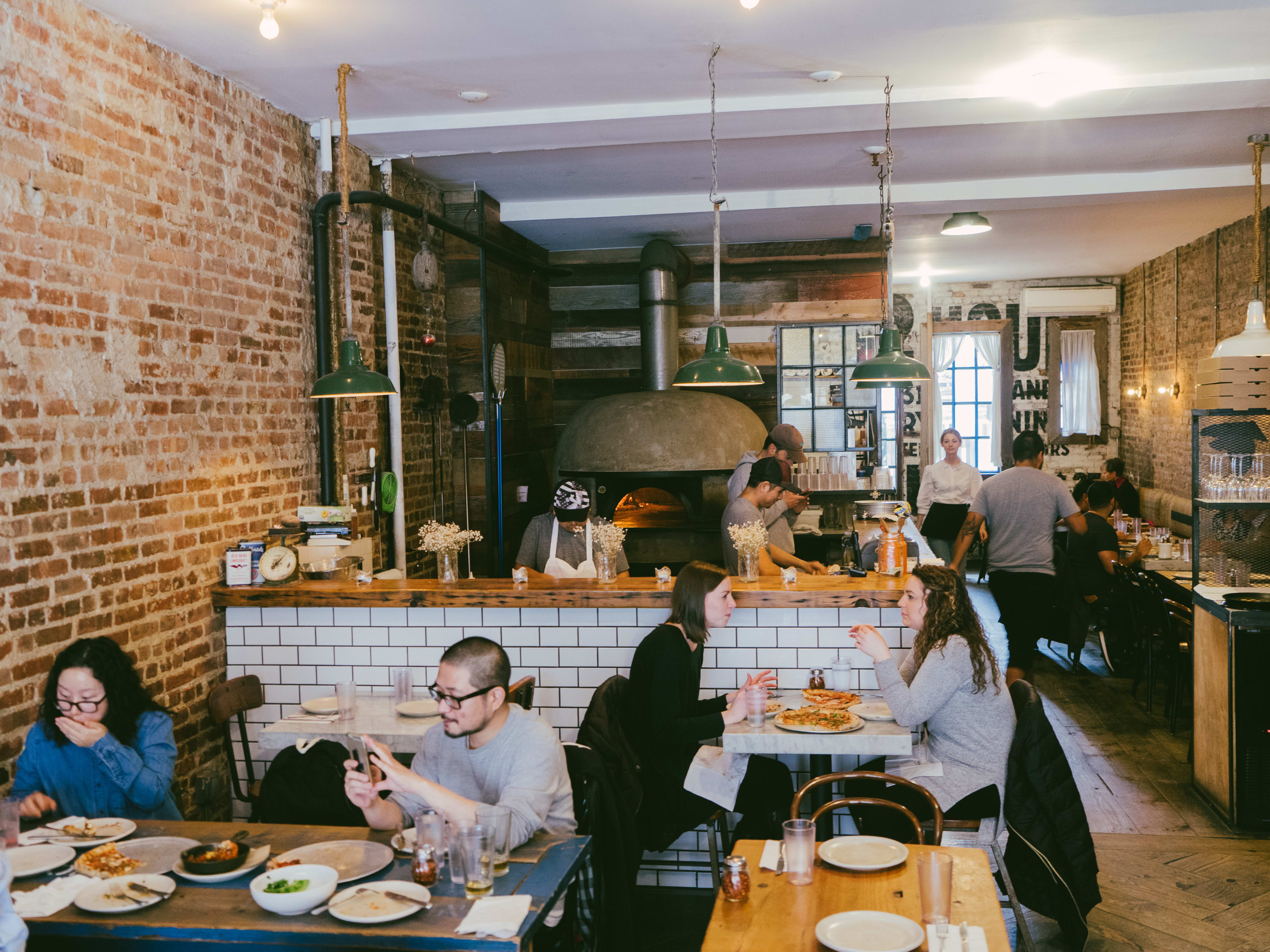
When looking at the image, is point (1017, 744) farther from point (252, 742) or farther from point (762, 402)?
point (762, 402)

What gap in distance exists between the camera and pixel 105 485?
3920mm

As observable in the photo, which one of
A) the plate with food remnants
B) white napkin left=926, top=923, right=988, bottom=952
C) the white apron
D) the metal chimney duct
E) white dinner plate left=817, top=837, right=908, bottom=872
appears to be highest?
the metal chimney duct

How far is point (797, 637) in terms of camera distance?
15.0 ft

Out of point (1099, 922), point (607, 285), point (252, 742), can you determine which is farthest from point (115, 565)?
point (607, 285)

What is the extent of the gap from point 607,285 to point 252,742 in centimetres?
575

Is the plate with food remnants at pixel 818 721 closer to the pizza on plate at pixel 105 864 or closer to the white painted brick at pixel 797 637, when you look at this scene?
the white painted brick at pixel 797 637

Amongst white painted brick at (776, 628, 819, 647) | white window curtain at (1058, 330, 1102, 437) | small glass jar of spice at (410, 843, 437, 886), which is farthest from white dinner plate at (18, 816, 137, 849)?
white window curtain at (1058, 330, 1102, 437)

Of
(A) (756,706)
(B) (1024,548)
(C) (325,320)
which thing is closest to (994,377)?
(B) (1024,548)

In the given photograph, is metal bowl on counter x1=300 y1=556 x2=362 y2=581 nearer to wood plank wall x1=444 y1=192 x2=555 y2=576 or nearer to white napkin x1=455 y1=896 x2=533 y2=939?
wood plank wall x1=444 y1=192 x2=555 y2=576

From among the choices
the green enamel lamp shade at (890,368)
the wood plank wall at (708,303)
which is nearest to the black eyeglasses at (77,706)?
the green enamel lamp shade at (890,368)

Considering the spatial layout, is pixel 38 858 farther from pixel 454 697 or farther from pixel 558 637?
pixel 558 637

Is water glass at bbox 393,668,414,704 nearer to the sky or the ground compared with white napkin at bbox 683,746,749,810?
nearer to the sky

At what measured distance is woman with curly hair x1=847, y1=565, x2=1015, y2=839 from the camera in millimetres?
3678

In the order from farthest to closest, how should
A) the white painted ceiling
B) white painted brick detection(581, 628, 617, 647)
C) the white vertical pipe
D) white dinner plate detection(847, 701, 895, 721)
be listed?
the white vertical pipe < white painted brick detection(581, 628, 617, 647) < the white painted ceiling < white dinner plate detection(847, 701, 895, 721)
